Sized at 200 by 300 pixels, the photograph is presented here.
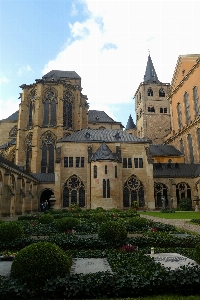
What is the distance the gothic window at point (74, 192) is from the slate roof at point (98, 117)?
70.6ft

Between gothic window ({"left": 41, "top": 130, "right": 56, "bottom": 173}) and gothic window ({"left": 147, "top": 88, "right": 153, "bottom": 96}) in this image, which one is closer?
gothic window ({"left": 41, "top": 130, "right": 56, "bottom": 173})

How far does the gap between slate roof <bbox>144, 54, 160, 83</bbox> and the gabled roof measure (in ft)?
120

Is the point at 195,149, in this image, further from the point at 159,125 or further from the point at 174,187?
the point at 159,125

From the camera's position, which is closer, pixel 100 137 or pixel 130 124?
pixel 100 137

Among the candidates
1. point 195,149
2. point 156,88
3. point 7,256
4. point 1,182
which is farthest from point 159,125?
point 7,256

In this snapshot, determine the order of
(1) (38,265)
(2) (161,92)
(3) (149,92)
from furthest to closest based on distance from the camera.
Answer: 1. (2) (161,92)
2. (3) (149,92)
3. (1) (38,265)

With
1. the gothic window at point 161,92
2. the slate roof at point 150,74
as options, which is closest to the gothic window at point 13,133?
the slate roof at point 150,74

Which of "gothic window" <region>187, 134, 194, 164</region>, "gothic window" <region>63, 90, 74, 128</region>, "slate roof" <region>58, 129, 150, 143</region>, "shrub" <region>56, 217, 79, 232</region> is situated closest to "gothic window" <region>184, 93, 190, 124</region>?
"gothic window" <region>187, 134, 194, 164</region>

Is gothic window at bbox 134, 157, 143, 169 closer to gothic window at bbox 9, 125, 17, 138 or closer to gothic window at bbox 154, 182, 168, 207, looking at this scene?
gothic window at bbox 154, 182, 168, 207

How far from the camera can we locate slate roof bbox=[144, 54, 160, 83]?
70562mm

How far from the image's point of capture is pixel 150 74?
71625 mm

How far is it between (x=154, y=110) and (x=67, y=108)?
27.1m

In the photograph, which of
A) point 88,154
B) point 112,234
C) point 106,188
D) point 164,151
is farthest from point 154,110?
point 112,234

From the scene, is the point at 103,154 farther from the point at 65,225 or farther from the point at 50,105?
the point at 65,225
